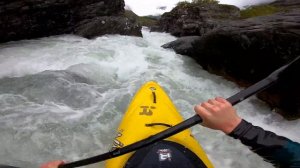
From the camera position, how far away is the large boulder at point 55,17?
9133 mm

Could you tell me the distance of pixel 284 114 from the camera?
5.63m

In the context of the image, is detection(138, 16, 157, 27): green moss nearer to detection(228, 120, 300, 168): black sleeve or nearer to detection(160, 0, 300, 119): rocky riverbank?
detection(160, 0, 300, 119): rocky riverbank

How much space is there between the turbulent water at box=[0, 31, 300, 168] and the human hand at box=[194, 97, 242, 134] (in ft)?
8.78

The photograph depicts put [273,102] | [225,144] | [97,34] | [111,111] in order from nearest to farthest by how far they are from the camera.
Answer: [225,144] → [111,111] → [273,102] → [97,34]

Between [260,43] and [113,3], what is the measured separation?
6.80 m

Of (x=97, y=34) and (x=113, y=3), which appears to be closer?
(x=97, y=34)

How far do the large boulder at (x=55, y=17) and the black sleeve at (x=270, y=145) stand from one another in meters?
8.07

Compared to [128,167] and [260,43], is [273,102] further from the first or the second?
[128,167]

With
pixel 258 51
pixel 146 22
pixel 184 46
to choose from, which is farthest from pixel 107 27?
pixel 146 22

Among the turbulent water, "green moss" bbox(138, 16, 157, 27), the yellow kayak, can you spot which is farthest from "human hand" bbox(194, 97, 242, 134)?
"green moss" bbox(138, 16, 157, 27)

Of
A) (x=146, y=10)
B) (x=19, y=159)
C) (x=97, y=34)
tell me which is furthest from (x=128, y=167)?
(x=146, y=10)

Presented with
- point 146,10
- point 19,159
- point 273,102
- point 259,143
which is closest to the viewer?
point 259,143

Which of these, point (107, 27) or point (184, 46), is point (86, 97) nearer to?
point (184, 46)

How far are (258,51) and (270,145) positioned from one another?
14.9ft
